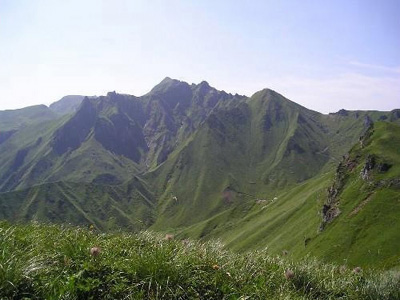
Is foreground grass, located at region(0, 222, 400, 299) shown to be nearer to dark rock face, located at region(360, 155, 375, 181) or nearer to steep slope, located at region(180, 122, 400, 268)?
steep slope, located at region(180, 122, 400, 268)

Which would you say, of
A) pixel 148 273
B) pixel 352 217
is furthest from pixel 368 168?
pixel 148 273

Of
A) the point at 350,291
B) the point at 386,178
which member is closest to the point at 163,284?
the point at 350,291

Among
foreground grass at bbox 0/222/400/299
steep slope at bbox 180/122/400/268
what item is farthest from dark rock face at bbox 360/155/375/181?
foreground grass at bbox 0/222/400/299

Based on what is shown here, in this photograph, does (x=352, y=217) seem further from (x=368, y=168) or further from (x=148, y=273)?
(x=148, y=273)

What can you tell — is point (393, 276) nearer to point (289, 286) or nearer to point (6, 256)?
point (289, 286)

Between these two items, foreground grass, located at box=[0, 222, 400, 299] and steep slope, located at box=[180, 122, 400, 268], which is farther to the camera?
steep slope, located at box=[180, 122, 400, 268]

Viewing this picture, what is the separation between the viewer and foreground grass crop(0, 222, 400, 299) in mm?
7395

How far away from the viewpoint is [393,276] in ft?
37.1

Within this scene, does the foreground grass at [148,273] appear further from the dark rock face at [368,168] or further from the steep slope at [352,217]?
the dark rock face at [368,168]

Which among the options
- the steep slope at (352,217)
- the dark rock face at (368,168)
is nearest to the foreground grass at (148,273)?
the steep slope at (352,217)

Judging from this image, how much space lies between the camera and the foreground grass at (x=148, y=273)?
291 inches

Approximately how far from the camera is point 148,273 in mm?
8305

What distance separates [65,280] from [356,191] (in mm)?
143066

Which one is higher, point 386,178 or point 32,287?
point 32,287
